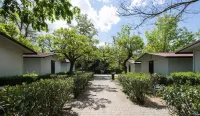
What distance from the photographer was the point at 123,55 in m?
25.5

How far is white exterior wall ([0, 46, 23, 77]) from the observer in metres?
11.1

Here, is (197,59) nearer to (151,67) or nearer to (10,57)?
(151,67)

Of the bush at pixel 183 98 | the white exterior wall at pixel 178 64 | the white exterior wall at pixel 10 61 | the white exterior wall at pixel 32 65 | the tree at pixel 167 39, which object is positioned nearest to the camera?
the bush at pixel 183 98

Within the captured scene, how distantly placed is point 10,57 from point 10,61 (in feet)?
0.87

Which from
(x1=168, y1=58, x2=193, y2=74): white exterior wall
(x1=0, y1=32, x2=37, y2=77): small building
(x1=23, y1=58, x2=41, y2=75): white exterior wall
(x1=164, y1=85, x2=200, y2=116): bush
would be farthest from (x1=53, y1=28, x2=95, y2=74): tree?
(x1=164, y1=85, x2=200, y2=116): bush

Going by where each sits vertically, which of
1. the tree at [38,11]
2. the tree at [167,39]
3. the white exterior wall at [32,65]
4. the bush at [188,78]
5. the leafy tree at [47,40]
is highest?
the tree at [167,39]

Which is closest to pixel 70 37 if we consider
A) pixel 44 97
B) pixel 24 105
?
pixel 44 97

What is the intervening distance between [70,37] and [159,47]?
75.5 feet

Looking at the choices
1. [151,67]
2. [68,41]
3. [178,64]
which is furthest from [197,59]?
[68,41]

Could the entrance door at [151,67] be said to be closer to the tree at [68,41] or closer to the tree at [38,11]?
the tree at [68,41]

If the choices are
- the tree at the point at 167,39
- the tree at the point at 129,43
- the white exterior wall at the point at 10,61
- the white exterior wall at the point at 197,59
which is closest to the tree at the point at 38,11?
the white exterior wall at the point at 10,61

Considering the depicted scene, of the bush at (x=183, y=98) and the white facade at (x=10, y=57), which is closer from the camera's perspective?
the bush at (x=183, y=98)

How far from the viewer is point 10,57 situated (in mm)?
12172

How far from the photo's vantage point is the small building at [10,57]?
10.8 m
